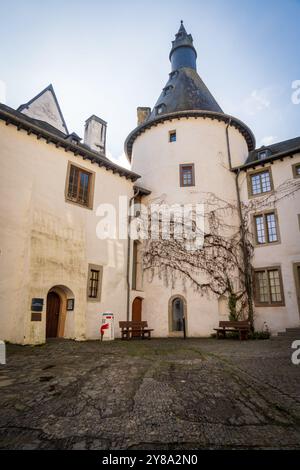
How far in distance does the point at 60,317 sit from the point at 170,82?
1968 cm

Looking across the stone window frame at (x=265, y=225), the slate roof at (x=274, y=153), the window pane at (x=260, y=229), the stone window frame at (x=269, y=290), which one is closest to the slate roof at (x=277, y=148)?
the slate roof at (x=274, y=153)

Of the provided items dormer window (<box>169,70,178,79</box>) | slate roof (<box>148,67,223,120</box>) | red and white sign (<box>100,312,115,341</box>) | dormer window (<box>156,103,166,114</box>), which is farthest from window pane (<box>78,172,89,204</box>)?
dormer window (<box>169,70,178,79</box>)

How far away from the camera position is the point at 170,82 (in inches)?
874

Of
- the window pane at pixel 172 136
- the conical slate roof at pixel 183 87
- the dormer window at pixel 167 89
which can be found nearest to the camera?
the window pane at pixel 172 136

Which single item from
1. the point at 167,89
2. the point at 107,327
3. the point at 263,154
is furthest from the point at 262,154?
the point at 107,327

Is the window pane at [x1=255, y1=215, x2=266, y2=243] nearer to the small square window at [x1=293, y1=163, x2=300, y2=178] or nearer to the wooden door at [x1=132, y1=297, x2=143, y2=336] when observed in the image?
the small square window at [x1=293, y1=163, x2=300, y2=178]

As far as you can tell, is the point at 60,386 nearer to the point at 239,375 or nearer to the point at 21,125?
the point at 239,375

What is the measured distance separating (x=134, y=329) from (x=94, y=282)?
3010 millimetres

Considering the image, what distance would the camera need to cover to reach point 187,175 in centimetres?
1720

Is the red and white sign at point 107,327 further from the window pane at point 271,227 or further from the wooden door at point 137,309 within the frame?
the window pane at point 271,227

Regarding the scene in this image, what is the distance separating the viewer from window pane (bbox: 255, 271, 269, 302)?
14898mm

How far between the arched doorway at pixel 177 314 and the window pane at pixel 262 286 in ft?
13.6

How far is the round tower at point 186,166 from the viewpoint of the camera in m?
14.9
